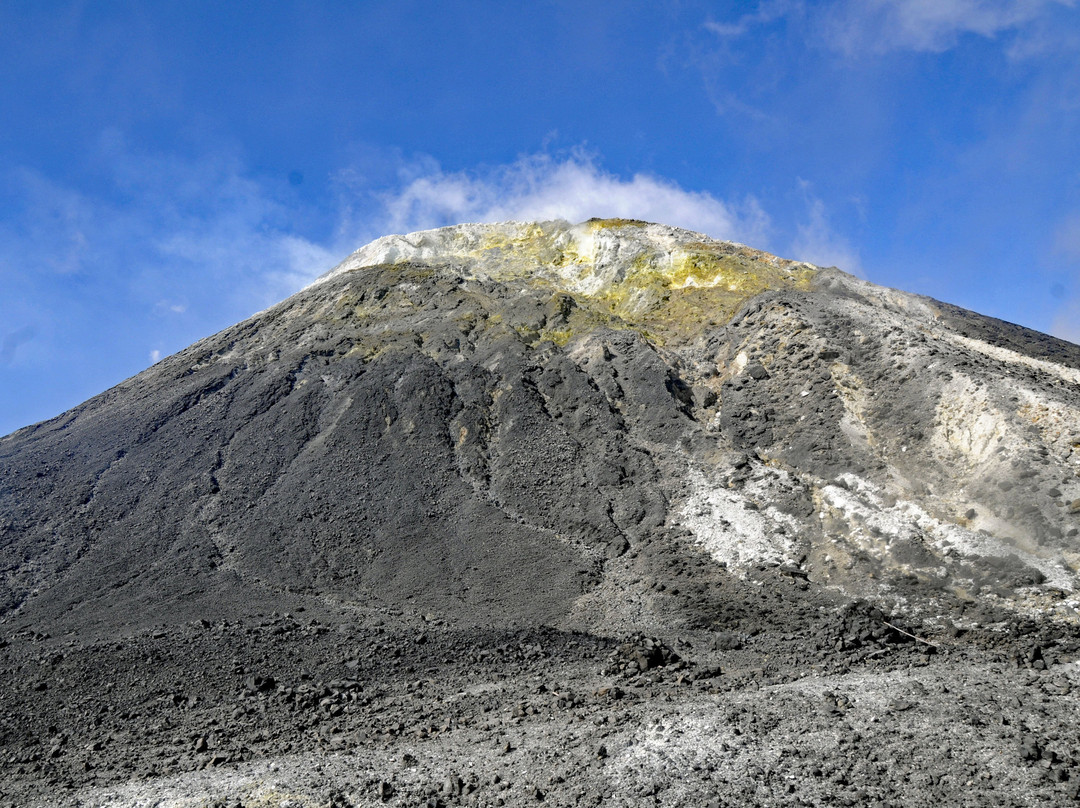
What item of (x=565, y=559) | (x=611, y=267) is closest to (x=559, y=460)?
(x=565, y=559)

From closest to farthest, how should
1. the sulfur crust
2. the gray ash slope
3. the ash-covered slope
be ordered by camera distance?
the gray ash slope
the ash-covered slope
the sulfur crust

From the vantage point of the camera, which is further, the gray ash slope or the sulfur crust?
the sulfur crust

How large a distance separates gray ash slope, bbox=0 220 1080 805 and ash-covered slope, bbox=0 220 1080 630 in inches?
5.4

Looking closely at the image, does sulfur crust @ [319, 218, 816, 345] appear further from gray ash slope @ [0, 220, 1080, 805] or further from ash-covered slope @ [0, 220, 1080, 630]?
gray ash slope @ [0, 220, 1080, 805]

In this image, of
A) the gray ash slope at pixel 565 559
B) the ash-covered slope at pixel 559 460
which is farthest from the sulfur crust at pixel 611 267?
the gray ash slope at pixel 565 559

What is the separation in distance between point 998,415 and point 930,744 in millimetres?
14312

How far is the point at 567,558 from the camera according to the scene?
23.6m

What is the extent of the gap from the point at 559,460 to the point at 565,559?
17.4 ft

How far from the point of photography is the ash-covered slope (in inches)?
842

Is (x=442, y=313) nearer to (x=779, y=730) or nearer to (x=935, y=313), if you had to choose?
(x=935, y=313)

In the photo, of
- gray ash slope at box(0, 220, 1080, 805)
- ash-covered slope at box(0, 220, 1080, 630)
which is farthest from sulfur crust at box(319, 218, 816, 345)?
gray ash slope at box(0, 220, 1080, 805)

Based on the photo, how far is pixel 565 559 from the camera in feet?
77.2

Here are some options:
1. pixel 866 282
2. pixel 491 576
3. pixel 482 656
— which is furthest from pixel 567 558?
pixel 866 282

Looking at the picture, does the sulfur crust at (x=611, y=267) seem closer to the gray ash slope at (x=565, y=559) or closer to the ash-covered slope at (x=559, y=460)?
the ash-covered slope at (x=559, y=460)
